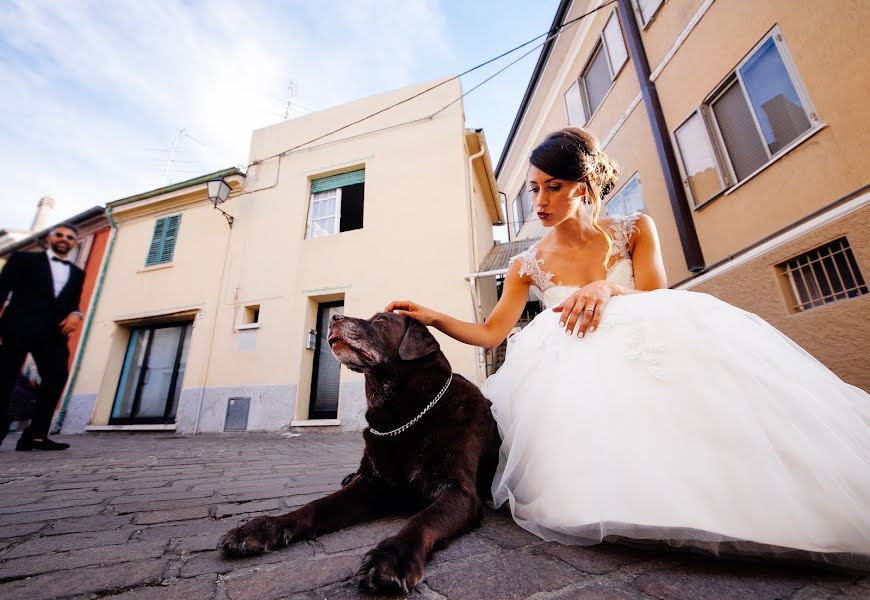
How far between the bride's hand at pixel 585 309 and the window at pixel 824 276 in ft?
11.5

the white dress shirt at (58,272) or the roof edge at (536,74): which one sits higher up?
the roof edge at (536,74)

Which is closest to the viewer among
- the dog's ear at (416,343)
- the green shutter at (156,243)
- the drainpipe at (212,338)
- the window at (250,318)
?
the dog's ear at (416,343)

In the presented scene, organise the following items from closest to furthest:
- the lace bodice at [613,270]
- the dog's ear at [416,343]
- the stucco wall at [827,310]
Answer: the dog's ear at [416,343] → the lace bodice at [613,270] → the stucco wall at [827,310]

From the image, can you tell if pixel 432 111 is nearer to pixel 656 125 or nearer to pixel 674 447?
pixel 656 125

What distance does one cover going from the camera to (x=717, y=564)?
1.08 metres

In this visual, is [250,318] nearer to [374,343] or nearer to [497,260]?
[497,260]

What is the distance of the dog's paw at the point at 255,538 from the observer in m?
1.23

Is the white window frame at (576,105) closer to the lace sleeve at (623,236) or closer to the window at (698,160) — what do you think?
the window at (698,160)

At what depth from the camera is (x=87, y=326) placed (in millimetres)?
9062

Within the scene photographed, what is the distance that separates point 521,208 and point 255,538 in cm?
1263

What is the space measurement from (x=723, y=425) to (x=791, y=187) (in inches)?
181

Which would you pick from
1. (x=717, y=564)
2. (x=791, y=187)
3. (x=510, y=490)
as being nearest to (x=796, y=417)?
(x=717, y=564)

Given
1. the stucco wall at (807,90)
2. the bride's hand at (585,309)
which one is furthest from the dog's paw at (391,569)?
the stucco wall at (807,90)

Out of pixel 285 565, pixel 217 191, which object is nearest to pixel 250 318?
pixel 217 191
